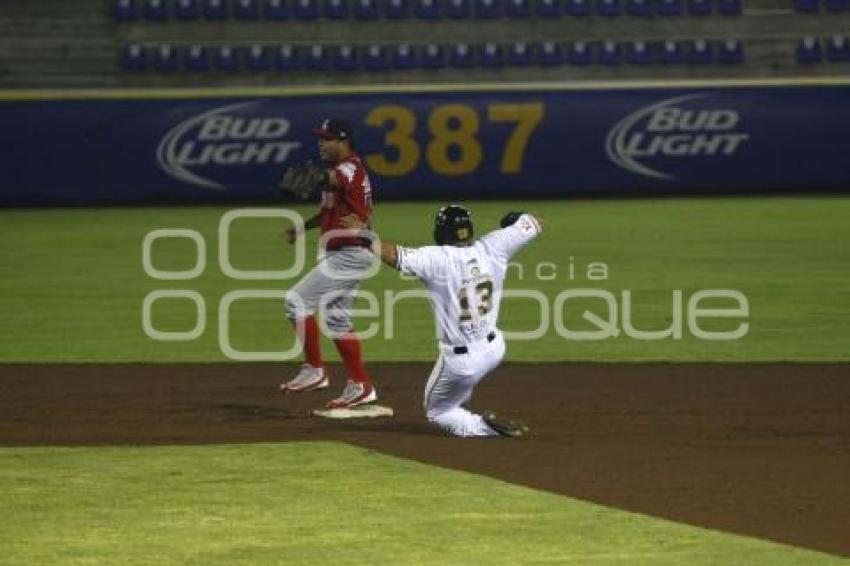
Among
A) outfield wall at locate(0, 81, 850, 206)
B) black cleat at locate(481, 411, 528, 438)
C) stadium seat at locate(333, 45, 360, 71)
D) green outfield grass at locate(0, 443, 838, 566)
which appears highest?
green outfield grass at locate(0, 443, 838, 566)

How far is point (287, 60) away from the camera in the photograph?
3203 cm

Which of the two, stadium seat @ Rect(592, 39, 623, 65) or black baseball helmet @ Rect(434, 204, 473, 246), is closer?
black baseball helmet @ Rect(434, 204, 473, 246)

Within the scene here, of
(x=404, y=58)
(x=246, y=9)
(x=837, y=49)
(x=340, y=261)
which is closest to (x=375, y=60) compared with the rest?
(x=404, y=58)

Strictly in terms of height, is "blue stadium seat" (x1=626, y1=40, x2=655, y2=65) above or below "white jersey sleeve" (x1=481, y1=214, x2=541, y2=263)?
below

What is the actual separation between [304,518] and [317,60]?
2397cm

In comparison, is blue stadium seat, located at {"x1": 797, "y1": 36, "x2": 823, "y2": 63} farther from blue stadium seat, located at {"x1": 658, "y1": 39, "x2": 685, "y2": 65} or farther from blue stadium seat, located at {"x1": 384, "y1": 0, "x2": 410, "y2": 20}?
blue stadium seat, located at {"x1": 384, "y1": 0, "x2": 410, "y2": 20}

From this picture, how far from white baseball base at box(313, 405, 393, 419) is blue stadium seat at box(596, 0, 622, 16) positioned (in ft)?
71.0

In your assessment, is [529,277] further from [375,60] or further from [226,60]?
[226,60]

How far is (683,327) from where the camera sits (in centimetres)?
1641

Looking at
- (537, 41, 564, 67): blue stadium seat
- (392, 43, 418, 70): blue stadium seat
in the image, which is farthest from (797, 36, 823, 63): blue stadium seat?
(392, 43, 418, 70): blue stadium seat

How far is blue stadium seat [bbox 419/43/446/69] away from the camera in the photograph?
105 feet

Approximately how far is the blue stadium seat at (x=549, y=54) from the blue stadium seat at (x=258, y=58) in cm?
459

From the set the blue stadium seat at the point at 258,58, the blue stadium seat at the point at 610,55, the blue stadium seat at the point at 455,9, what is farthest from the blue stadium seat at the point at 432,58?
the blue stadium seat at the point at 610,55

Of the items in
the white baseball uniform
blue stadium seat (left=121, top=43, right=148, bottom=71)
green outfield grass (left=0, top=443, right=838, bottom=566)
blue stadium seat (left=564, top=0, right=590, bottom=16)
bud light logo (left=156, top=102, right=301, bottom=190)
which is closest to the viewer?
green outfield grass (left=0, top=443, right=838, bottom=566)
